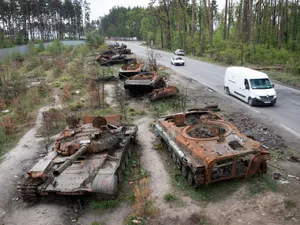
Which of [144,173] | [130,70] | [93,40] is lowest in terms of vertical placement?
[144,173]

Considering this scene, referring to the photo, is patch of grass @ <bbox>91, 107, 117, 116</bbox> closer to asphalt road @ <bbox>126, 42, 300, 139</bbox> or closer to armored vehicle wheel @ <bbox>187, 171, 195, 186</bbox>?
asphalt road @ <bbox>126, 42, 300, 139</bbox>

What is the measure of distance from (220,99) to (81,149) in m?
12.1

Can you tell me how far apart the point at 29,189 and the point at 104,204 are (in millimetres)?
2110

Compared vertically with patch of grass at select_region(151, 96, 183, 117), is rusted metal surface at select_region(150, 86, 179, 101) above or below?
above

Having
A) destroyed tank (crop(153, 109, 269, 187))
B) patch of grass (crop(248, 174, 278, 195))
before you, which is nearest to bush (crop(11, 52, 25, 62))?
destroyed tank (crop(153, 109, 269, 187))

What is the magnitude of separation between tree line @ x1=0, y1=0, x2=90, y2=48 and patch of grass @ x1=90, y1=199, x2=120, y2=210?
52.3 metres

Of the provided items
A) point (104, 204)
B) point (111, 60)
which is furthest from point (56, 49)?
point (104, 204)

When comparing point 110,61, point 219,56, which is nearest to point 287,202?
point 110,61

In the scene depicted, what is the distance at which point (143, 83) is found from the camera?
19094 millimetres

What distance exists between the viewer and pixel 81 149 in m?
9.09

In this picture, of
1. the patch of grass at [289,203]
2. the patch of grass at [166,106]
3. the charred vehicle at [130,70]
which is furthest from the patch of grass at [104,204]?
the charred vehicle at [130,70]

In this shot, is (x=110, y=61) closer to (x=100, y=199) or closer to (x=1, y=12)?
(x=100, y=199)

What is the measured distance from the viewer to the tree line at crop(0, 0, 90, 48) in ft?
197

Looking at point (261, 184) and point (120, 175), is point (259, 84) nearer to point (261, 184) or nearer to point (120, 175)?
point (261, 184)
